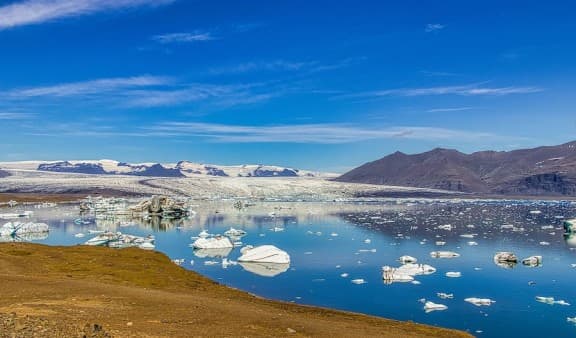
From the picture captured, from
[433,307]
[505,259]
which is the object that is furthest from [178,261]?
[505,259]

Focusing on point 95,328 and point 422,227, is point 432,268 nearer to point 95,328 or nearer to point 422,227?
point 95,328

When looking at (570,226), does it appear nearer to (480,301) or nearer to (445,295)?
(445,295)

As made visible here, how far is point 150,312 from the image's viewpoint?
1750 centimetres

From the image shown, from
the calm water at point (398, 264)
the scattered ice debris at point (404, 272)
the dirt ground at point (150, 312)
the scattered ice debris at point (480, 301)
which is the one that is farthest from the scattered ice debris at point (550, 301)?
the dirt ground at point (150, 312)

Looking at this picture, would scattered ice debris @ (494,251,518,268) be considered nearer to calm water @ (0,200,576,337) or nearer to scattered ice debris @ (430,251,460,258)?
calm water @ (0,200,576,337)

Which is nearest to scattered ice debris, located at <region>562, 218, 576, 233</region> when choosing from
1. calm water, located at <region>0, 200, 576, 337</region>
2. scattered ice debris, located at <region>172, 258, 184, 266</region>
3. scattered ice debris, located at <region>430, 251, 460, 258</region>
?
calm water, located at <region>0, 200, 576, 337</region>

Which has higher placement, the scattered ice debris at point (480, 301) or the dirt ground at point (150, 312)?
the dirt ground at point (150, 312)

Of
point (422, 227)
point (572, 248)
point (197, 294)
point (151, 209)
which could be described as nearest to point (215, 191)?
point (151, 209)

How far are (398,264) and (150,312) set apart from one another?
22.2 metres

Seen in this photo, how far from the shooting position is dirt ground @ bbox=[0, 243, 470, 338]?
46.5 feet

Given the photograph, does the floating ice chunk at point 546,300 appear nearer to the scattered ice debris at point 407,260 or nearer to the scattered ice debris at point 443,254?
the scattered ice debris at point 407,260

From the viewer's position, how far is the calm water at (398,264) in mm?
23050

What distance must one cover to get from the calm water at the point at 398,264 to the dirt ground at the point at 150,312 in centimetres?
323

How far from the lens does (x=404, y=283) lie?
96.7 feet
